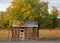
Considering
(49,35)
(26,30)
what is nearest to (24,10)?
(26,30)

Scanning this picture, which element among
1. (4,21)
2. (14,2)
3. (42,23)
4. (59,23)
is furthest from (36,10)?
(59,23)

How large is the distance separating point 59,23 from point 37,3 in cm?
2928

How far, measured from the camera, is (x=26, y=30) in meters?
38.6

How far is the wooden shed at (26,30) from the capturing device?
38.2 m

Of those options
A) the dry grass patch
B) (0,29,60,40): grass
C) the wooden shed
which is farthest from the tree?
the dry grass patch

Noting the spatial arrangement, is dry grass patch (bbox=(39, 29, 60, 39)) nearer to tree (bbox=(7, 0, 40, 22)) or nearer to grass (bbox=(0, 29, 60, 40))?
grass (bbox=(0, 29, 60, 40))

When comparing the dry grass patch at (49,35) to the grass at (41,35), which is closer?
the grass at (41,35)

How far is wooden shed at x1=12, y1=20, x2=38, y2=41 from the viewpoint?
3819 centimetres

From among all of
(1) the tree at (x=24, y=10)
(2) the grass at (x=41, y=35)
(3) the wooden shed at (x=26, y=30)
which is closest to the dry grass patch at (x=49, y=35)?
(2) the grass at (x=41, y=35)

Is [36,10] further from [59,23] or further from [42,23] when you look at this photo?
[59,23]

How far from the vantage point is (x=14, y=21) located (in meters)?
38.4

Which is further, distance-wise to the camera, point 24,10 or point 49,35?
point 49,35

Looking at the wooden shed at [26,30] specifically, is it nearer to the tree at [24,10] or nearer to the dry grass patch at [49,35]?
the tree at [24,10]

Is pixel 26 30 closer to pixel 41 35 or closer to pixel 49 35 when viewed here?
pixel 49 35
